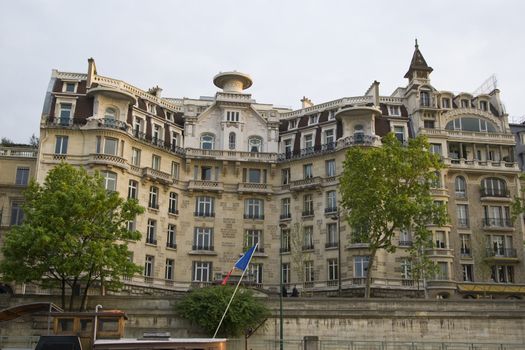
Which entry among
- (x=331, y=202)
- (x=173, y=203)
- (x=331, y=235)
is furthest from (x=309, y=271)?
(x=173, y=203)

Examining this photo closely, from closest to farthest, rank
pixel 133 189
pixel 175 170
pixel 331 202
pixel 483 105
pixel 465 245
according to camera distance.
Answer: pixel 133 189, pixel 331 202, pixel 465 245, pixel 175 170, pixel 483 105

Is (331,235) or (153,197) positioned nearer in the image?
(331,235)

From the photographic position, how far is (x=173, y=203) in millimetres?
55719

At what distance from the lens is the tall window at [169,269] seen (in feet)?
174

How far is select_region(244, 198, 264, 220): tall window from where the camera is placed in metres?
57.0

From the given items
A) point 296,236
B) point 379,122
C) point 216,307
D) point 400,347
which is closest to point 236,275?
point 296,236

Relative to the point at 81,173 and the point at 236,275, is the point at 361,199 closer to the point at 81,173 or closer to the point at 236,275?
the point at 236,275

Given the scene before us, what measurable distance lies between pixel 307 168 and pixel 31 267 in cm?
2853

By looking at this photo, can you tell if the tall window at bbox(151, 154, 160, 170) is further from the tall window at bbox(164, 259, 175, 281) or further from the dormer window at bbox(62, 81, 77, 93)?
the dormer window at bbox(62, 81, 77, 93)

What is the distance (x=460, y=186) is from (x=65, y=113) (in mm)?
37210

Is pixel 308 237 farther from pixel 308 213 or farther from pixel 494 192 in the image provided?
pixel 494 192

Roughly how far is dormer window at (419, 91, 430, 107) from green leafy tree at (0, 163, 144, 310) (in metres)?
32.0

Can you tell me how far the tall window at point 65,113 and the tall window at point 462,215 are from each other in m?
36.6

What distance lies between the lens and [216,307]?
35.1 meters
